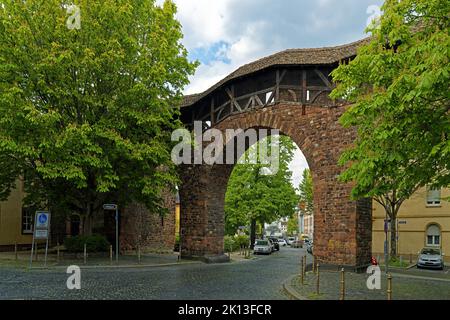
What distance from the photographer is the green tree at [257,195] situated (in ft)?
129

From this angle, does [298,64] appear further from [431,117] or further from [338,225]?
[431,117]

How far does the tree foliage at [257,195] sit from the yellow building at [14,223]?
17.1 m

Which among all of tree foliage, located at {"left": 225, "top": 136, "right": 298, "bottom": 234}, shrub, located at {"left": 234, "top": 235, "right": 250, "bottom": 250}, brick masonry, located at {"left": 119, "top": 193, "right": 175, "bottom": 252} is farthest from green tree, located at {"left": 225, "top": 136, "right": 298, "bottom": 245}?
brick masonry, located at {"left": 119, "top": 193, "right": 175, "bottom": 252}

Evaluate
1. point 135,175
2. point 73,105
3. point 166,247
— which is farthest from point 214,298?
point 166,247

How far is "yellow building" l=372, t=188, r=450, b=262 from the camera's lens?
32.5 m

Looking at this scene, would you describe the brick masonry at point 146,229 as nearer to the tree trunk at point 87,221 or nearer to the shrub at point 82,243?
the shrub at point 82,243

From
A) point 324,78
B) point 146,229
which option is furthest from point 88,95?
point 146,229

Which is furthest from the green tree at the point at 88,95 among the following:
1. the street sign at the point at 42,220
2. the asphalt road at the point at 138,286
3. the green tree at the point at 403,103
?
the green tree at the point at 403,103

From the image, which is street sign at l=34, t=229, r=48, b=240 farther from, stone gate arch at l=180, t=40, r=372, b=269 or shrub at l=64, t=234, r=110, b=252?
stone gate arch at l=180, t=40, r=372, b=269

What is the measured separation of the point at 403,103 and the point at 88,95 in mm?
15051

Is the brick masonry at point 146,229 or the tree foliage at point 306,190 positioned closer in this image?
the brick masonry at point 146,229

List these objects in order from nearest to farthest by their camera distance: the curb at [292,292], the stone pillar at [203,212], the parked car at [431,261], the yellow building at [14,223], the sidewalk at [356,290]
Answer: the curb at [292,292] < the sidewalk at [356,290] < the stone pillar at [203,212] < the parked car at [431,261] < the yellow building at [14,223]

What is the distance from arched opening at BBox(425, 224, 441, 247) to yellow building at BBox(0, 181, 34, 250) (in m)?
28.9

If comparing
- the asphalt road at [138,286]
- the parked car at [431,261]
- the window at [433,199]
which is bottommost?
the parked car at [431,261]
